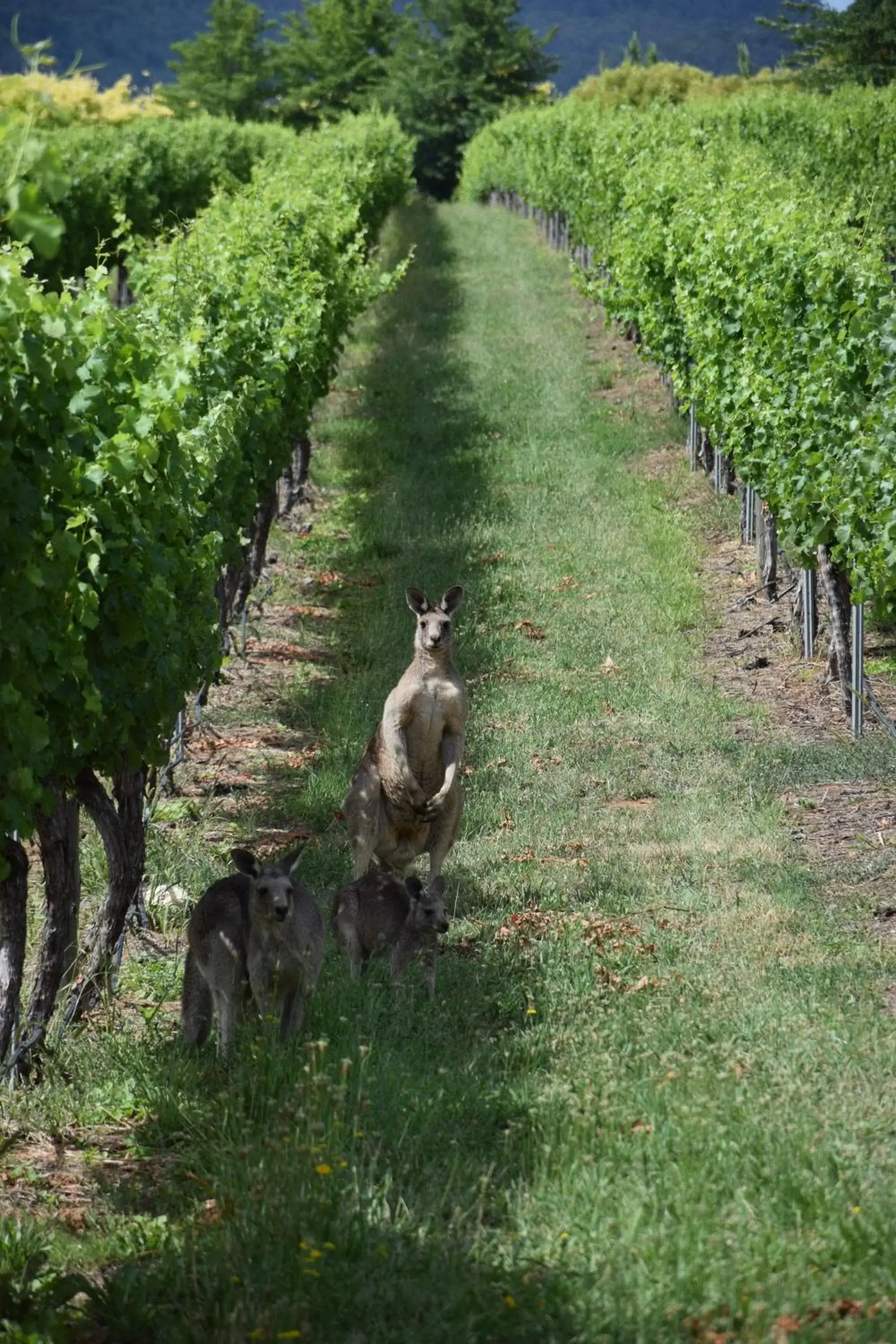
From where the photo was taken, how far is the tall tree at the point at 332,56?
8256cm

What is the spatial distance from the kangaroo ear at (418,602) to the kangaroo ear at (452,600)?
3.4 inches

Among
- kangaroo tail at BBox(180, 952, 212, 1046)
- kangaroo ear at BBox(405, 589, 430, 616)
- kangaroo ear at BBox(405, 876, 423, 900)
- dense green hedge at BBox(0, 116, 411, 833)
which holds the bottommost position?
kangaroo tail at BBox(180, 952, 212, 1046)

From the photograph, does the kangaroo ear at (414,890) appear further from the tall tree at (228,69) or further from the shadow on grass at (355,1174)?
the tall tree at (228,69)

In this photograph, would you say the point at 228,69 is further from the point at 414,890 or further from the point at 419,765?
the point at 414,890

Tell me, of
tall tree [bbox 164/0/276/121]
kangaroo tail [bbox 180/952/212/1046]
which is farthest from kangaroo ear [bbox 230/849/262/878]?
tall tree [bbox 164/0/276/121]

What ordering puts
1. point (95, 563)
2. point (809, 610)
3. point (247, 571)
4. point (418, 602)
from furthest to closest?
point (247, 571) < point (809, 610) < point (418, 602) < point (95, 563)

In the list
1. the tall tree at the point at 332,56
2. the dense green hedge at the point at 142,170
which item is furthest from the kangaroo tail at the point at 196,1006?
the tall tree at the point at 332,56

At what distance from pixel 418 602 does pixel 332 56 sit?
80319mm

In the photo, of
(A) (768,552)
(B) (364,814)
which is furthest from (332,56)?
(B) (364,814)

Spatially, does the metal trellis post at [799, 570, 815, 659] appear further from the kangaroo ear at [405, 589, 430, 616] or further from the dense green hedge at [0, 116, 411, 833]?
the kangaroo ear at [405, 589, 430, 616]

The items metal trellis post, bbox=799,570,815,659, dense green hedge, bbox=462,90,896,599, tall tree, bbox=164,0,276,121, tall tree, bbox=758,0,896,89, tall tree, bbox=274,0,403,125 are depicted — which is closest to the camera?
dense green hedge, bbox=462,90,896,599

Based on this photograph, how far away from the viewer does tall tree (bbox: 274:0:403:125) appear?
8256cm

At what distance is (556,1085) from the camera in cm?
630

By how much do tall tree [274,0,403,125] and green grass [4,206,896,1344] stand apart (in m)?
74.4
